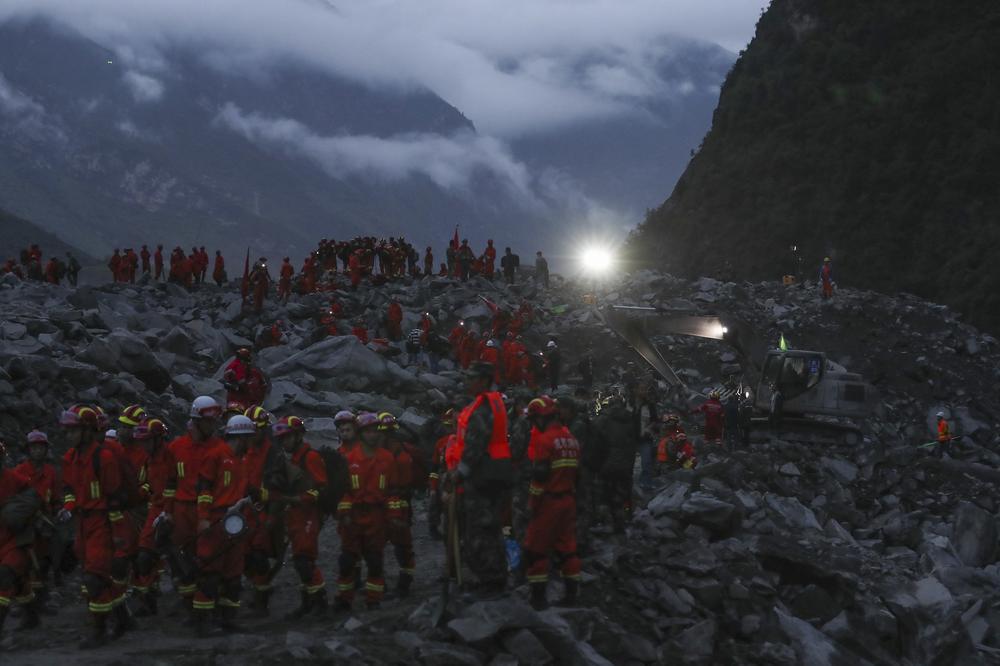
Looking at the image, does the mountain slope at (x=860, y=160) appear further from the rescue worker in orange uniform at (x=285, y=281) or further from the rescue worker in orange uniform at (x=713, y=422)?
the rescue worker in orange uniform at (x=713, y=422)

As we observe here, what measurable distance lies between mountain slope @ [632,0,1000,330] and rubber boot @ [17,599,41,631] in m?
38.8

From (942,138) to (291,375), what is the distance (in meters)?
38.1

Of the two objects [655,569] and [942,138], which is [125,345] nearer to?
[655,569]

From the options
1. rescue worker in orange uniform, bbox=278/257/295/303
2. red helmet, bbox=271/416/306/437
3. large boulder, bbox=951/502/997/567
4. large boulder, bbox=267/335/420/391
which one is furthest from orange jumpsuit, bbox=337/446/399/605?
rescue worker in orange uniform, bbox=278/257/295/303

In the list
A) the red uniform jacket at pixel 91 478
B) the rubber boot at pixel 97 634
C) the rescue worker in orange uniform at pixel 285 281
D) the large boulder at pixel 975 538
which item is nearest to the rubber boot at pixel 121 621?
the rubber boot at pixel 97 634

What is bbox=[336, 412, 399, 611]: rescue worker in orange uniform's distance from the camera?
8070 mm

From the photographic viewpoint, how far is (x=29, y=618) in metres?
8.02

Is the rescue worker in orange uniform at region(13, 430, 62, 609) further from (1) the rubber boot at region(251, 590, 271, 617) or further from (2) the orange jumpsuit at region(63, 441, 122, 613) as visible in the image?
(1) the rubber boot at region(251, 590, 271, 617)

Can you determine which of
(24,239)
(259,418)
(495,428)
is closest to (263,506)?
(259,418)

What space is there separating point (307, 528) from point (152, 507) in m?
1.26

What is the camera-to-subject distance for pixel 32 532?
7.25m

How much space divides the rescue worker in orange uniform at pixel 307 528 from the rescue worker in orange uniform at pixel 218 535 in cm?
65

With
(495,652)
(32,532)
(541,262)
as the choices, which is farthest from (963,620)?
(541,262)

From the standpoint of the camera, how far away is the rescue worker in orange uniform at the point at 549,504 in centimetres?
744
